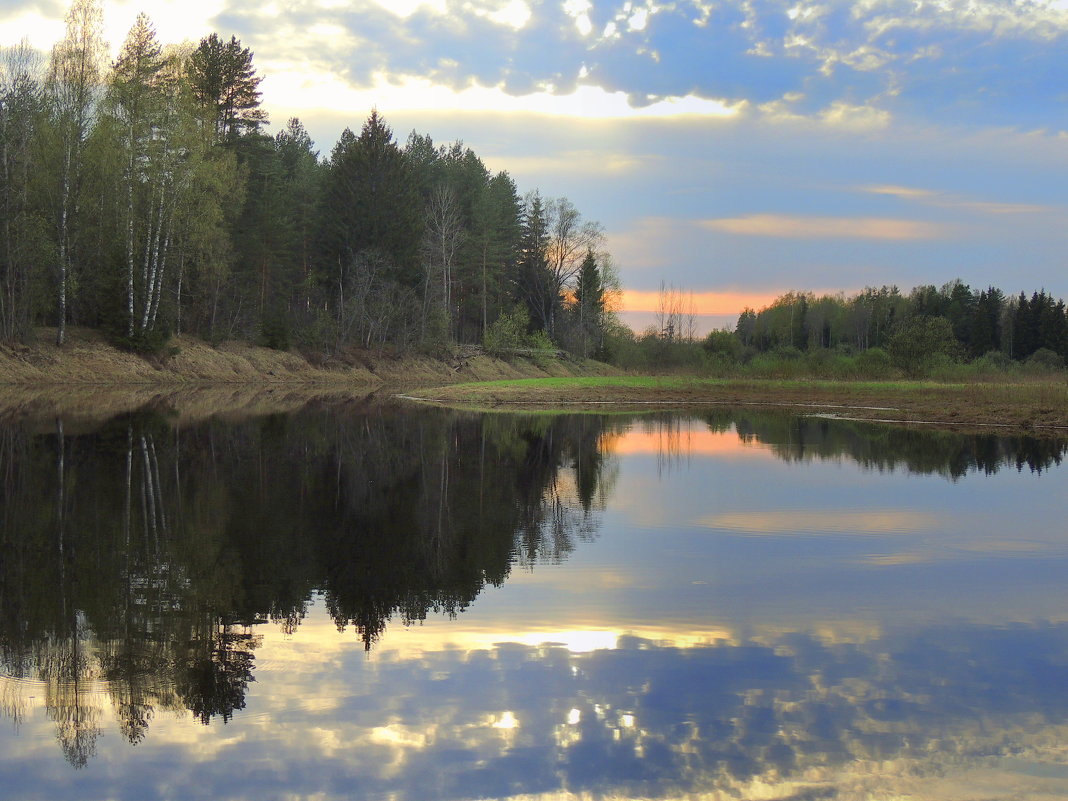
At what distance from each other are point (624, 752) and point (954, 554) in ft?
22.7

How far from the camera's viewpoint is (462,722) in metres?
5.54

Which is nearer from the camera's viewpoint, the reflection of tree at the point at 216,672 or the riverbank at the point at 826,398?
the reflection of tree at the point at 216,672

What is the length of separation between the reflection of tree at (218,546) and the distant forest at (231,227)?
28.3 meters

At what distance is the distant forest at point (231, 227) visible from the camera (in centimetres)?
4419

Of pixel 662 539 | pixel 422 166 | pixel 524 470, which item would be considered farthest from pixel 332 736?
pixel 422 166

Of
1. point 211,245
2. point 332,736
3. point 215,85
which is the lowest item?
point 332,736

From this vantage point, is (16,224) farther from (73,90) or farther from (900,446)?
(900,446)

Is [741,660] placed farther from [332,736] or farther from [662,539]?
[662,539]

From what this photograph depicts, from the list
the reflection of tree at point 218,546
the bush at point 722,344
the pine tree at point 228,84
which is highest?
the pine tree at point 228,84

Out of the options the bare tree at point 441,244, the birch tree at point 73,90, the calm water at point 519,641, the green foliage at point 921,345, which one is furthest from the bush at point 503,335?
the calm water at point 519,641

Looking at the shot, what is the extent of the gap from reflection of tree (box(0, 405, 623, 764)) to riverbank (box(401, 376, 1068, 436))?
19509 mm

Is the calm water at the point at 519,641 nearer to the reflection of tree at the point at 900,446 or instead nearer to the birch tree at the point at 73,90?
the reflection of tree at the point at 900,446

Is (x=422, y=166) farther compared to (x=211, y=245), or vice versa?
(x=422, y=166)

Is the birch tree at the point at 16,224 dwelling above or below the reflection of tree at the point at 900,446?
above
